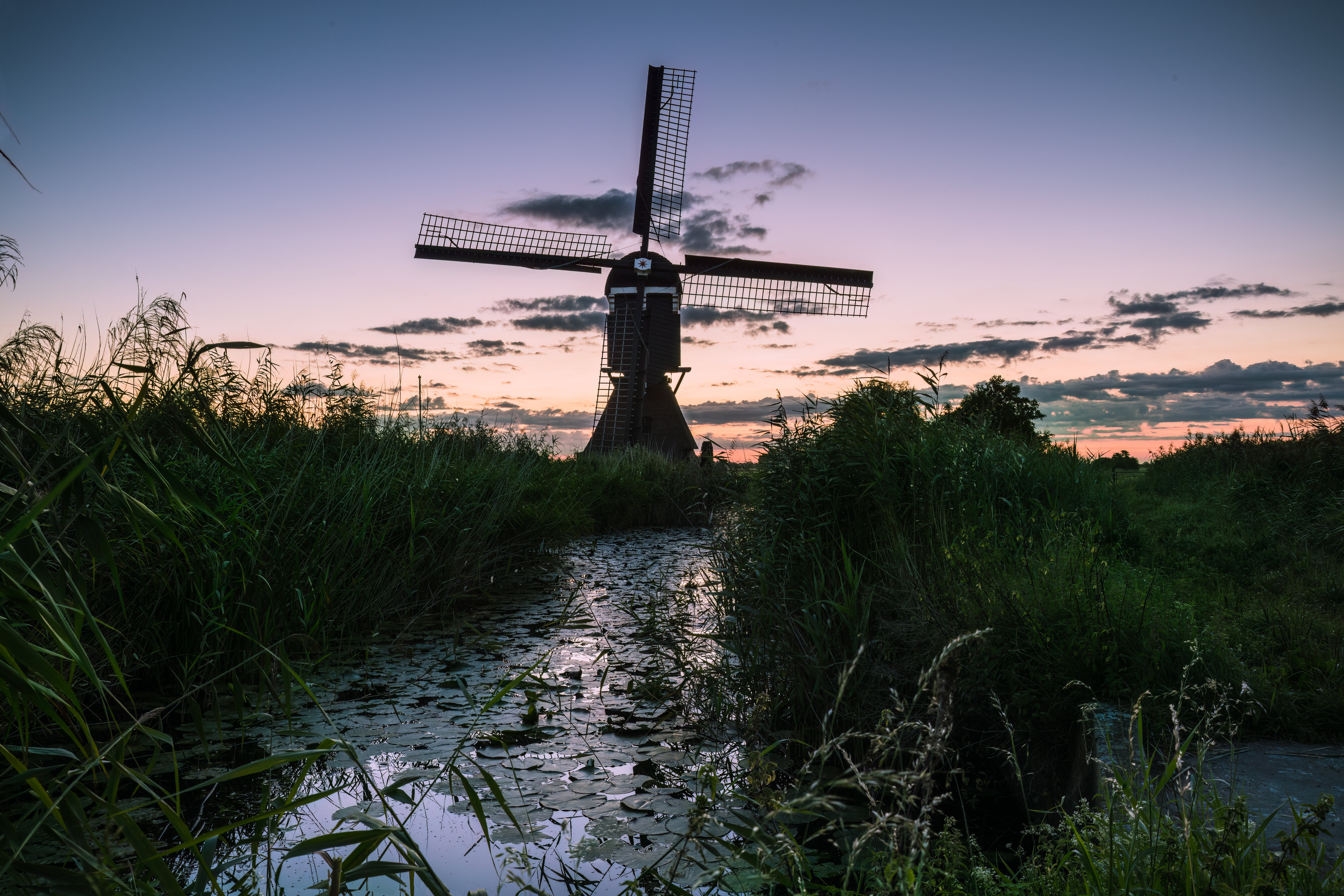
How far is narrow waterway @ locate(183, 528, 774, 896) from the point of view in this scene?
8.26ft

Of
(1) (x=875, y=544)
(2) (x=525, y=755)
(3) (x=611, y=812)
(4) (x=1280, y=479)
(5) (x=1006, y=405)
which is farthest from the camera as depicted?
(5) (x=1006, y=405)

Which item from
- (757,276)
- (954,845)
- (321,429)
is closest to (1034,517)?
(954,845)

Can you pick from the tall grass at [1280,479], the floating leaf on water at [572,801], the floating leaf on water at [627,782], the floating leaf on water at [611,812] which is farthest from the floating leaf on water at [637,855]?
the tall grass at [1280,479]

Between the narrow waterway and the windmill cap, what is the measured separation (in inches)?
589

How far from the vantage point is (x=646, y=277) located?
19.7 metres

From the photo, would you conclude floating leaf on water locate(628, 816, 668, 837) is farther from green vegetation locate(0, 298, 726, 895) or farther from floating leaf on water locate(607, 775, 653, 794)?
green vegetation locate(0, 298, 726, 895)

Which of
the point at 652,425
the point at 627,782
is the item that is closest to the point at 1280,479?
the point at 627,782

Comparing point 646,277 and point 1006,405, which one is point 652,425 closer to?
point 646,277

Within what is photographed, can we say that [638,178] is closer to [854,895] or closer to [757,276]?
[757,276]

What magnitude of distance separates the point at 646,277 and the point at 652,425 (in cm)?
402

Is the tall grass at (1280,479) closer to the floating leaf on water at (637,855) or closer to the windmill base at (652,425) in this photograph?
the floating leaf on water at (637,855)

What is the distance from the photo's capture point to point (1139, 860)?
1624 millimetres

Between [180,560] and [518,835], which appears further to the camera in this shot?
[180,560]

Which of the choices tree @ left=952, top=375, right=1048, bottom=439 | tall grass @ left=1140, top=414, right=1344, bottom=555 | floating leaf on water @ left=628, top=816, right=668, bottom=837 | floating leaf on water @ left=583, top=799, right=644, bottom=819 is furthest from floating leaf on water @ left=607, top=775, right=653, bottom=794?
tree @ left=952, top=375, right=1048, bottom=439
